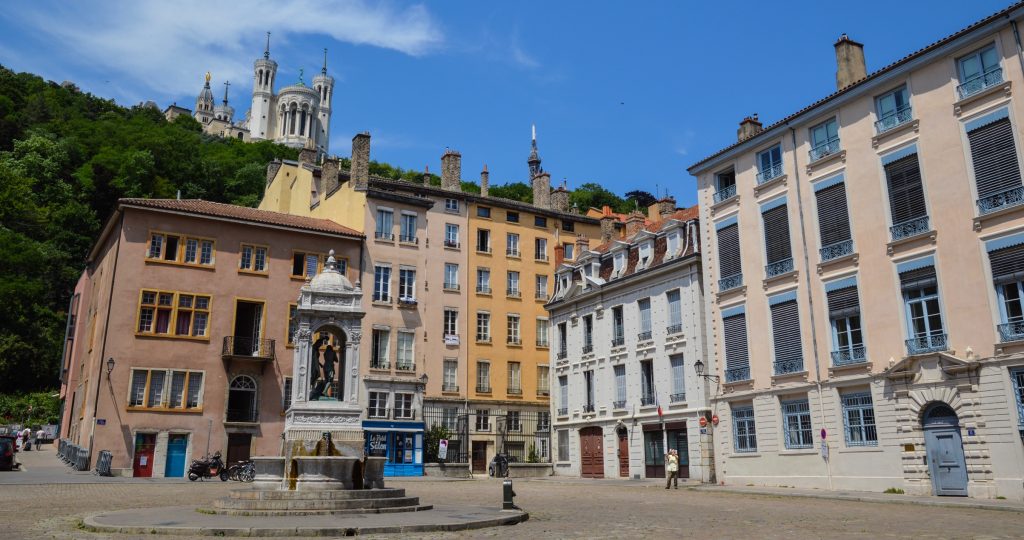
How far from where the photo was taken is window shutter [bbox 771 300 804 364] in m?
26.6

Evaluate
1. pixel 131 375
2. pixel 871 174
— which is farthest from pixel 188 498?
pixel 871 174

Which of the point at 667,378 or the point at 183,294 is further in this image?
the point at 183,294

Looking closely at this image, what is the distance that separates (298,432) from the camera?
17.1 metres

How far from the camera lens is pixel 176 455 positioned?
3422 cm

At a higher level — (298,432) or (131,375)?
(131,375)

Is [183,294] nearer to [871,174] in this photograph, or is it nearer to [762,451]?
[762,451]

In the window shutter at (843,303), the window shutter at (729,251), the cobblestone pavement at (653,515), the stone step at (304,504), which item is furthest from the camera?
the window shutter at (729,251)

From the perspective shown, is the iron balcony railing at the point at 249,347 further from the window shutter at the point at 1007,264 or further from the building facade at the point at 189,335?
the window shutter at the point at 1007,264

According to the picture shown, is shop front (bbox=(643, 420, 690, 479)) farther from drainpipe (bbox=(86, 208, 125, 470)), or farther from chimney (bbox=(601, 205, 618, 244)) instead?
drainpipe (bbox=(86, 208, 125, 470))

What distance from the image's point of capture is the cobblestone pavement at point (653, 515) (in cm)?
1208

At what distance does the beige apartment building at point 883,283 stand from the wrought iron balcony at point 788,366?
78 mm

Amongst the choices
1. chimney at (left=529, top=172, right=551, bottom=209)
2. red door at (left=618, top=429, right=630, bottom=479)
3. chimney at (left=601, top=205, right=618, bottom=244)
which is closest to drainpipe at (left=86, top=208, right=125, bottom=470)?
red door at (left=618, top=429, right=630, bottom=479)

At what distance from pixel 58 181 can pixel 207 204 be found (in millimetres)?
35331

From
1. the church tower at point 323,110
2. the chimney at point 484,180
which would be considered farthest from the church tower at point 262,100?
the chimney at point 484,180
